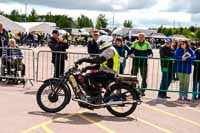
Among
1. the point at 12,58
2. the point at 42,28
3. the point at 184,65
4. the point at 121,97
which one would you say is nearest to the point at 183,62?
the point at 184,65

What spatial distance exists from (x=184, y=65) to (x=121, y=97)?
135 inches

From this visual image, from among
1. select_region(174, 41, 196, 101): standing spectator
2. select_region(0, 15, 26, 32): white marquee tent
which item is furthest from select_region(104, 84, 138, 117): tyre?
select_region(0, 15, 26, 32): white marquee tent

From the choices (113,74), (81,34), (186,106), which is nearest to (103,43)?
(113,74)

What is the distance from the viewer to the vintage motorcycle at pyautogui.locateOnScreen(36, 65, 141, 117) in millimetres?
9898

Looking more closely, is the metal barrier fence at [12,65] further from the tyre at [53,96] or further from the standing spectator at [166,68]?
the tyre at [53,96]

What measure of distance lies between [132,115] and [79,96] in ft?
4.07

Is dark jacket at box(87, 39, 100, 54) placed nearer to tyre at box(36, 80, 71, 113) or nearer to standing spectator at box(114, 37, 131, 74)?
standing spectator at box(114, 37, 131, 74)

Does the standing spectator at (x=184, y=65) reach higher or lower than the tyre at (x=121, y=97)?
higher

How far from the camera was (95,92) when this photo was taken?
997cm

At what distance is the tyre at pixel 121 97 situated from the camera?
991 cm

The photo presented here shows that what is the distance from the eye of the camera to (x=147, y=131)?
8.67m

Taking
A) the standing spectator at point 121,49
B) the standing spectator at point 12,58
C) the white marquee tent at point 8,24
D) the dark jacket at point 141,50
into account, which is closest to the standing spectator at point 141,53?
the dark jacket at point 141,50

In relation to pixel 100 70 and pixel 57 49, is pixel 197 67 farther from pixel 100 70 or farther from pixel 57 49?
pixel 57 49

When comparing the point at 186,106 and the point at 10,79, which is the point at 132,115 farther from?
the point at 10,79
